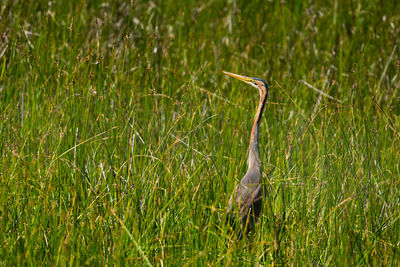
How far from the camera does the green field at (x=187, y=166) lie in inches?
92.4

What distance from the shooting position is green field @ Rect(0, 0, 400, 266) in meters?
2.35

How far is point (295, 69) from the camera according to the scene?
4.64 metres

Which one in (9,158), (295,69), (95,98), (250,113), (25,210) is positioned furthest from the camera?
(295,69)

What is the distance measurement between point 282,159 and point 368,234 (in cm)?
63

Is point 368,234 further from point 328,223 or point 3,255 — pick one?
point 3,255

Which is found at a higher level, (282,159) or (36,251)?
(282,159)

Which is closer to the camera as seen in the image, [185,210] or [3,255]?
[3,255]

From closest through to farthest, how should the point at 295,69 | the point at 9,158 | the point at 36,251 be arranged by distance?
the point at 36,251, the point at 9,158, the point at 295,69

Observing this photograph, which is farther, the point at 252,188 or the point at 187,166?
the point at 187,166

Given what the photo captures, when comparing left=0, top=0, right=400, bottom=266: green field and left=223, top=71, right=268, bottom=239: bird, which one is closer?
Answer: left=0, top=0, right=400, bottom=266: green field

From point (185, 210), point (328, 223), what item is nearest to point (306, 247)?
point (328, 223)

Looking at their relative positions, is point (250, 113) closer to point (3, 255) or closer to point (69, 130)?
point (69, 130)

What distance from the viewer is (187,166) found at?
114 inches

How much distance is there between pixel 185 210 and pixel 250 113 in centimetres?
128
